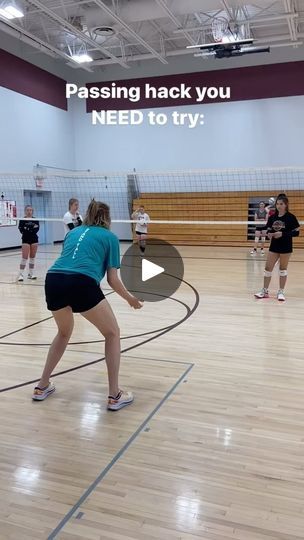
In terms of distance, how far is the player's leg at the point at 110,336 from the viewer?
9.55ft

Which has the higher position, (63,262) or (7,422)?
(63,262)

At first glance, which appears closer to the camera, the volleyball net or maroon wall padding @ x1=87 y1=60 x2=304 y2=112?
maroon wall padding @ x1=87 y1=60 x2=304 y2=112

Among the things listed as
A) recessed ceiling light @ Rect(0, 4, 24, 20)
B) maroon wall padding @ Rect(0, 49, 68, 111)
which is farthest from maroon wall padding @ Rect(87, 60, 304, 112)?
recessed ceiling light @ Rect(0, 4, 24, 20)

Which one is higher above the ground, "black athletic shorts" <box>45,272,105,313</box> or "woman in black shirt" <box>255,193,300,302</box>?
"woman in black shirt" <box>255,193,300,302</box>

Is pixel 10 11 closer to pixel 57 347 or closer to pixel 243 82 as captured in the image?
pixel 243 82

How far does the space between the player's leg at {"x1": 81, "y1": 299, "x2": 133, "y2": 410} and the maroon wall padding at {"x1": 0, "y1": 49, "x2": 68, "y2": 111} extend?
48.1 ft

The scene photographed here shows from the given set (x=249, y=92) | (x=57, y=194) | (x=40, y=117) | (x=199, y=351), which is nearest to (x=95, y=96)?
(x=40, y=117)

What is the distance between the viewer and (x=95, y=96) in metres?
18.9

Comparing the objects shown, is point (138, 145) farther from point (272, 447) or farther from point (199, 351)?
point (272, 447)

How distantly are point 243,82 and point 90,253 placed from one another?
15995 millimetres

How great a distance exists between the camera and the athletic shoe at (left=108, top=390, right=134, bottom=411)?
3.12 metres

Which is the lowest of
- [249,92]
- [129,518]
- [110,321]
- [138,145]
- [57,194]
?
[129,518]

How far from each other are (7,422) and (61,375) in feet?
2.83

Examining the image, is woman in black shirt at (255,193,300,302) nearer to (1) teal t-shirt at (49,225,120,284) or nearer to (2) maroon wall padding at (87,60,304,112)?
(1) teal t-shirt at (49,225,120,284)
